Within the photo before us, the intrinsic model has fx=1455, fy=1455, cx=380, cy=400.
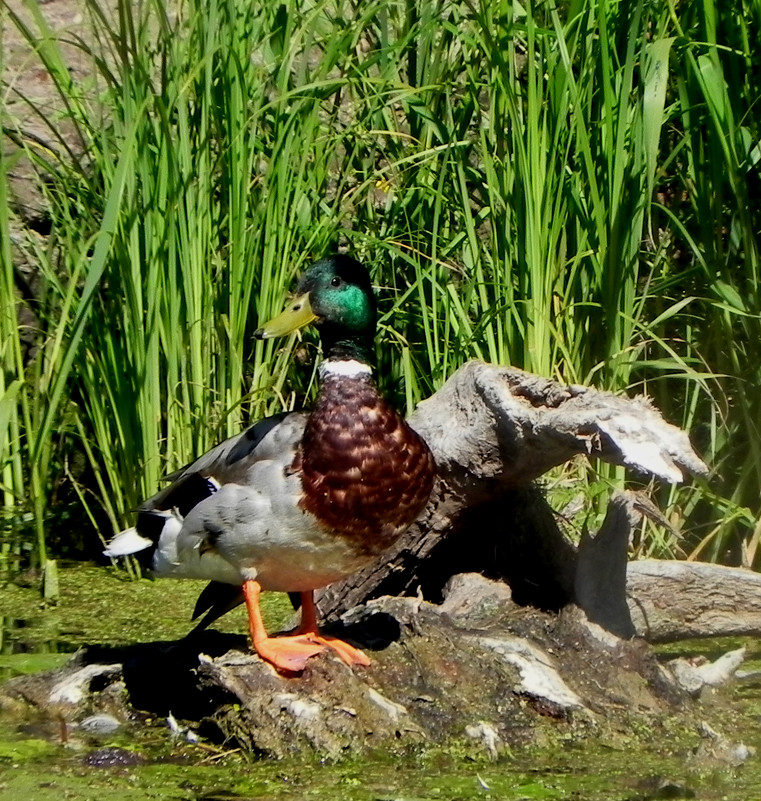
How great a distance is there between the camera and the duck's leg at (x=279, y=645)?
360 centimetres

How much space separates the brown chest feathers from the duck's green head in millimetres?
136

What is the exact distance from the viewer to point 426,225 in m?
5.27

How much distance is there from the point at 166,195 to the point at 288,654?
188 cm

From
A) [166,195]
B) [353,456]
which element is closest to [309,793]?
[353,456]

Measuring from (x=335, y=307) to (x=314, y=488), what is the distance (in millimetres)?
522

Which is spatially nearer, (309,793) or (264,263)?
(309,793)

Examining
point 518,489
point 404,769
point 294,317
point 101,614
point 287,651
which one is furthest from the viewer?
point 101,614

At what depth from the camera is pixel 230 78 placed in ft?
16.0

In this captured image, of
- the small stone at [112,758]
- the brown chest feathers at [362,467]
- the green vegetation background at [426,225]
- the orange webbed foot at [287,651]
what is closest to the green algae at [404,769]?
the small stone at [112,758]

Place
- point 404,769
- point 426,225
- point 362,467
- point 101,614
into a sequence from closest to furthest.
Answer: point 404,769 < point 362,467 < point 101,614 < point 426,225

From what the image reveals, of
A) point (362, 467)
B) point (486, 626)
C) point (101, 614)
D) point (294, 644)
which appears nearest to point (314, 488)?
point (362, 467)

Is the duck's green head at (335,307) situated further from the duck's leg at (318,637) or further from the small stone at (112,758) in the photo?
the small stone at (112,758)

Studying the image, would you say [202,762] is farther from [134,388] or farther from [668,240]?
[668,240]

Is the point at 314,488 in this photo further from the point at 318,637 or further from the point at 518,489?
the point at 518,489
